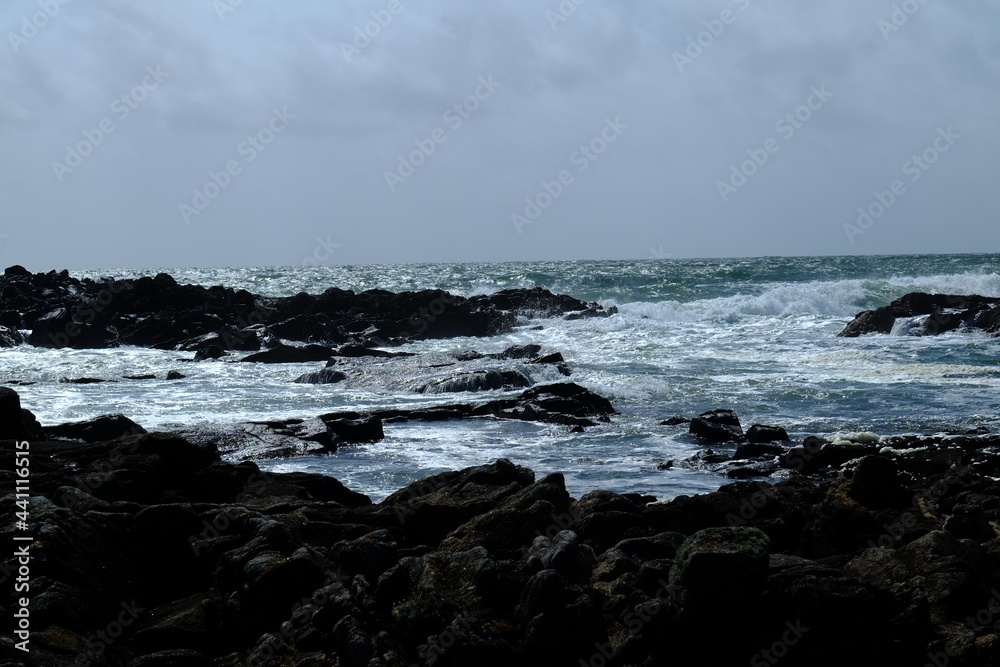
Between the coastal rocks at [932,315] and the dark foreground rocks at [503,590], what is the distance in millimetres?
26556

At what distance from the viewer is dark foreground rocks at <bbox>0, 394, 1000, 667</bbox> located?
→ 530 centimetres

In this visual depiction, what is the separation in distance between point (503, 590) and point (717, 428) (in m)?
9.73

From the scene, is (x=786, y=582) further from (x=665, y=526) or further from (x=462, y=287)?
(x=462, y=287)

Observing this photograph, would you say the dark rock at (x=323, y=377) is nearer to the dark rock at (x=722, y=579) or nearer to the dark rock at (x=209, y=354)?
the dark rock at (x=209, y=354)

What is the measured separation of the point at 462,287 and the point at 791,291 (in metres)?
28.1

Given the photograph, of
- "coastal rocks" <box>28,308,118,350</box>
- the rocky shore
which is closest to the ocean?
"coastal rocks" <box>28,308,118,350</box>

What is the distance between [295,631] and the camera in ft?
18.3

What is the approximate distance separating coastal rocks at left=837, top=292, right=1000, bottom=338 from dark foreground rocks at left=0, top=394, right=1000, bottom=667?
26556 mm

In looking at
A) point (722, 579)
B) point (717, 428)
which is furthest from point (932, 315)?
point (722, 579)

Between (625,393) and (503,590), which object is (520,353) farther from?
(503,590)

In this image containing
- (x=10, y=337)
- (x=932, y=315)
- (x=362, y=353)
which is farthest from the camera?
(x=10, y=337)

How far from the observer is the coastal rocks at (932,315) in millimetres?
31781

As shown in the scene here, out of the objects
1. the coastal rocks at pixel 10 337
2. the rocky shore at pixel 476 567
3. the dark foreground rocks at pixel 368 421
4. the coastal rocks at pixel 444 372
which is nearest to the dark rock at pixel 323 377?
the coastal rocks at pixel 444 372

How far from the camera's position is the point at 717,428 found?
14898 mm
